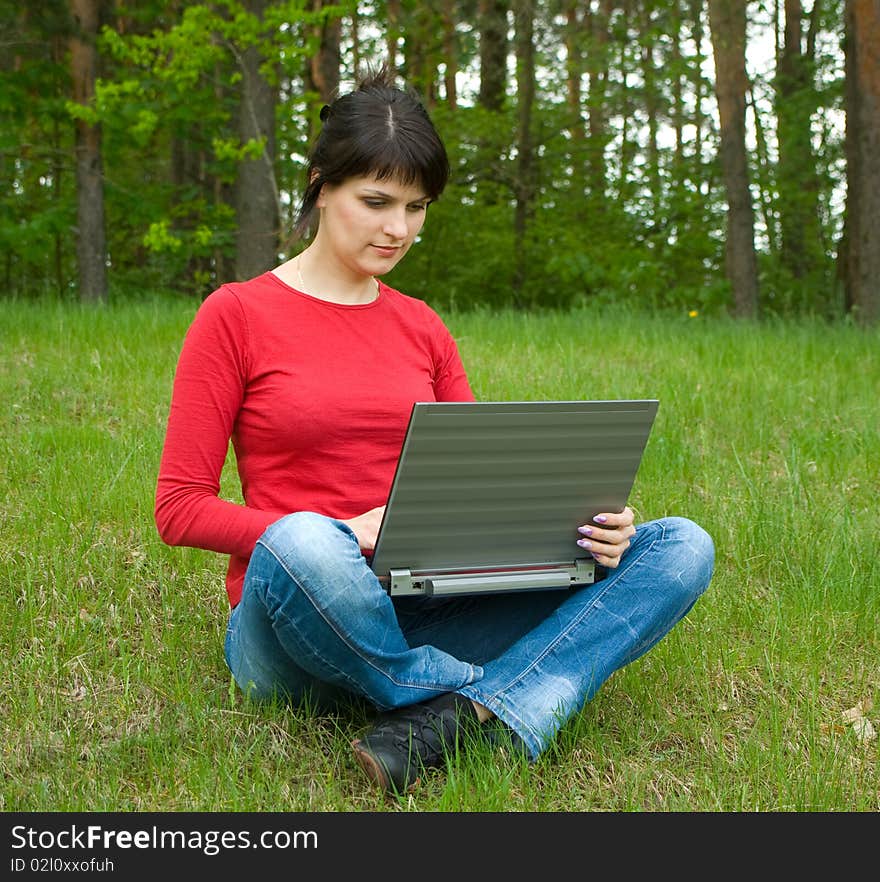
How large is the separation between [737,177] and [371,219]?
385 inches

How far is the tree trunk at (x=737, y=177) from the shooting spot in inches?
460

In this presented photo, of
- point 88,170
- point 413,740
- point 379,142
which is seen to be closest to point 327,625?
point 413,740

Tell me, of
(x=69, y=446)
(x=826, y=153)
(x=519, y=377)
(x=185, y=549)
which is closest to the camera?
(x=185, y=549)

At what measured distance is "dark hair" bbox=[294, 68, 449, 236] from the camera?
104 inches

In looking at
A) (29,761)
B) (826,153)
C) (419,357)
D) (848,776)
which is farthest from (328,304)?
(826,153)

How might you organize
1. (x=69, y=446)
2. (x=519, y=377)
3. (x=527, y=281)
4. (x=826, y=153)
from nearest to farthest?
(x=69, y=446), (x=519, y=377), (x=527, y=281), (x=826, y=153)

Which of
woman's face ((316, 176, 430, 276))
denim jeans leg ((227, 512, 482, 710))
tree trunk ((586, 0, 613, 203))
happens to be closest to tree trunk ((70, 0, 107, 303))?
tree trunk ((586, 0, 613, 203))

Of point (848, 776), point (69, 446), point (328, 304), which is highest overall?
point (328, 304)

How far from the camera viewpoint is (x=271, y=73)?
10.6 meters

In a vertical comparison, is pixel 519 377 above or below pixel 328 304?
below

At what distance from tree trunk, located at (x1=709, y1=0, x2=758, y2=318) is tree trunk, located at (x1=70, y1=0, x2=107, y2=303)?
6336mm

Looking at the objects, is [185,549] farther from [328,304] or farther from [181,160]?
[181,160]

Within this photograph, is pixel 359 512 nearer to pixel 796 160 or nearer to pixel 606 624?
pixel 606 624

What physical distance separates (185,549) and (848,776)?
7.38 ft
